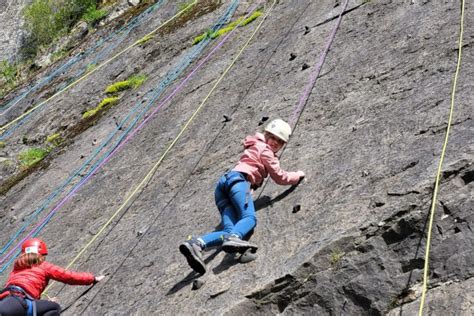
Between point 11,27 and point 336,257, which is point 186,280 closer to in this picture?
point 336,257

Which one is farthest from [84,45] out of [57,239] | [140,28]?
[57,239]

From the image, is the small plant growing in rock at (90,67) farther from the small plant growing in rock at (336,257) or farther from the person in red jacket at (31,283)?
the small plant growing in rock at (336,257)

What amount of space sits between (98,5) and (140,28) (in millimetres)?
6750

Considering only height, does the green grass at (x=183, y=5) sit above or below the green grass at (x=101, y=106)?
above

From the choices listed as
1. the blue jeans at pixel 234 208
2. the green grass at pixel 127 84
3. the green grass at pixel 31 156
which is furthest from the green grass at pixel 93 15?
the blue jeans at pixel 234 208

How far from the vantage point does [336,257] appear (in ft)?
17.3

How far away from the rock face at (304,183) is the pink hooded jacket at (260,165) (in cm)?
19

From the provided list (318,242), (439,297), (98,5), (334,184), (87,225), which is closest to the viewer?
(439,297)

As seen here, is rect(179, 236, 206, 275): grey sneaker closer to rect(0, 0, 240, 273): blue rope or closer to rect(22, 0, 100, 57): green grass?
rect(0, 0, 240, 273): blue rope

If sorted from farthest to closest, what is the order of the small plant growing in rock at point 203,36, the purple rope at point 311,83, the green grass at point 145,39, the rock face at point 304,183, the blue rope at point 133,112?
1. the green grass at point 145,39
2. the small plant growing in rock at point 203,36
3. the blue rope at point 133,112
4. the purple rope at point 311,83
5. the rock face at point 304,183

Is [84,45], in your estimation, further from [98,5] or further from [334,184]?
[334,184]

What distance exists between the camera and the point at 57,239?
9383 mm

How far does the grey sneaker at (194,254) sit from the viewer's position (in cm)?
593

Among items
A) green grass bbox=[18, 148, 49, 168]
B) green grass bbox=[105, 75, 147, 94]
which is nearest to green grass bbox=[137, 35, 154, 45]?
green grass bbox=[105, 75, 147, 94]
